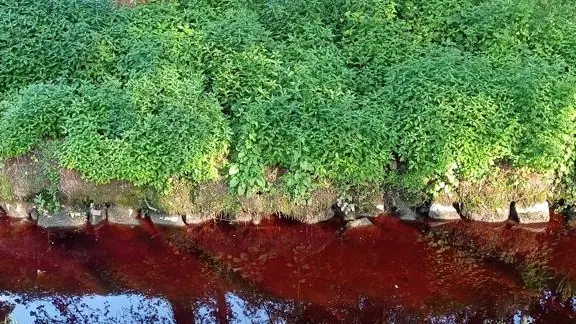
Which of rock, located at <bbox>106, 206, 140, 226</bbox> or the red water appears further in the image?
rock, located at <bbox>106, 206, 140, 226</bbox>

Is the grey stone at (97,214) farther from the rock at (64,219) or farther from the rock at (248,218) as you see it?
the rock at (248,218)

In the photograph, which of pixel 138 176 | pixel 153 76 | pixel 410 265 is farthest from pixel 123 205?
pixel 410 265

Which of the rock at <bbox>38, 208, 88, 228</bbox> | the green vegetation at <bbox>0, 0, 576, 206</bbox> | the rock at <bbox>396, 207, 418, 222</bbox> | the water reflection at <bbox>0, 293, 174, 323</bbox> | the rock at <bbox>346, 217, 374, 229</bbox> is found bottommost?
A: the water reflection at <bbox>0, 293, 174, 323</bbox>

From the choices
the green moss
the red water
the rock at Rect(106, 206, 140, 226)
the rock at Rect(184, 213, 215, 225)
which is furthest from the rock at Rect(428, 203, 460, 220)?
the green moss

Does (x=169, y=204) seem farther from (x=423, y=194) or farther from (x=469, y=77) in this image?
(x=469, y=77)

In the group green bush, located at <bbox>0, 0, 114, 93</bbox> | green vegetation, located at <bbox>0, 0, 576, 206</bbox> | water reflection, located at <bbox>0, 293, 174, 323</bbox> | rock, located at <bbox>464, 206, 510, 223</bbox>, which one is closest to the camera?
water reflection, located at <bbox>0, 293, 174, 323</bbox>

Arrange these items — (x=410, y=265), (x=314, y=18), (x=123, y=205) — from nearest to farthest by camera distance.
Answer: (x=410, y=265) → (x=123, y=205) → (x=314, y=18)

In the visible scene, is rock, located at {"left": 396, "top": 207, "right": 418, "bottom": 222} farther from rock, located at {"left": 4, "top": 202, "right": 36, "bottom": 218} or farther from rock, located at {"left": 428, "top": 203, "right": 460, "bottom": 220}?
rock, located at {"left": 4, "top": 202, "right": 36, "bottom": 218}
